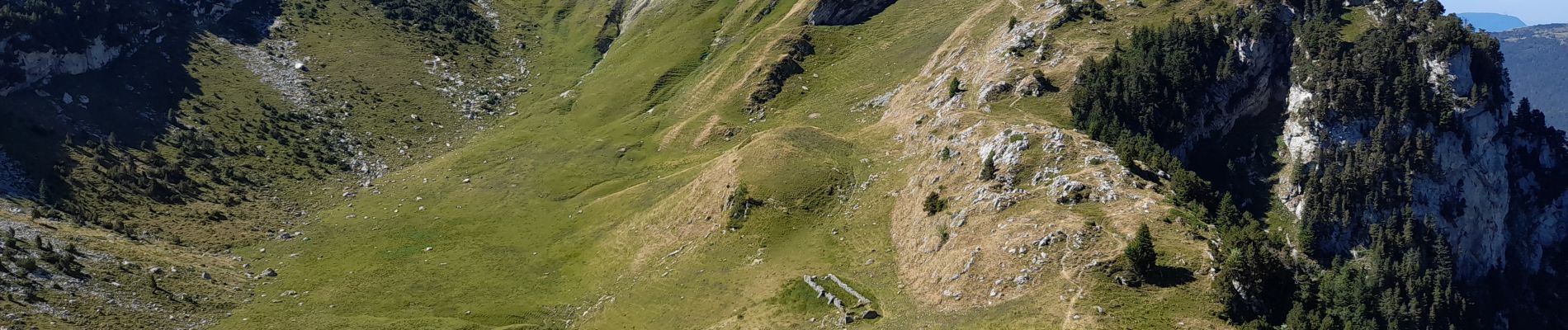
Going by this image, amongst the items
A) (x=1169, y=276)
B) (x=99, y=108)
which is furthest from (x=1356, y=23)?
(x=99, y=108)

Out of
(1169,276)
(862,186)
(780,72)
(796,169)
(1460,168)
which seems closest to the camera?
(1169,276)

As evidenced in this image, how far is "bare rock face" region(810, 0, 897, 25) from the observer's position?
476 feet

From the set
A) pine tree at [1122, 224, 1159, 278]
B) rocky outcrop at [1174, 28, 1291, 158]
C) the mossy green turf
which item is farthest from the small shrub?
rocky outcrop at [1174, 28, 1291, 158]

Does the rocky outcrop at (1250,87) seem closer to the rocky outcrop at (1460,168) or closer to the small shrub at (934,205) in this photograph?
the rocky outcrop at (1460,168)

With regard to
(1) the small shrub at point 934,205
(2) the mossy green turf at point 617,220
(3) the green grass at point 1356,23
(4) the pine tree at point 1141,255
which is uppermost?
(3) the green grass at point 1356,23

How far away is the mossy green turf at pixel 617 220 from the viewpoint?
82.4 meters

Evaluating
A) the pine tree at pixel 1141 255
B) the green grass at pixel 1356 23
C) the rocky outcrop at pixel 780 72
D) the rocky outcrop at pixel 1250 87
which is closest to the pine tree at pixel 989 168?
the pine tree at pixel 1141 255

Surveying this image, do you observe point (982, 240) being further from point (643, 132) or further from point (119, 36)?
point (119, 36)

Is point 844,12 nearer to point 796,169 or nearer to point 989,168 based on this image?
point 796,169

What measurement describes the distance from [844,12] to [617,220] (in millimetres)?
59519

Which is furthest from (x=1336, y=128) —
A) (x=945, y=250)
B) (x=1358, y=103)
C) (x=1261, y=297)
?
(x=945, y=250)

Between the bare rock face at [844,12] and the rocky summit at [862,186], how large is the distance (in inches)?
23.7

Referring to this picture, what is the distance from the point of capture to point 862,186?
306 ft

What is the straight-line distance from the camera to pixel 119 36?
477 feet
